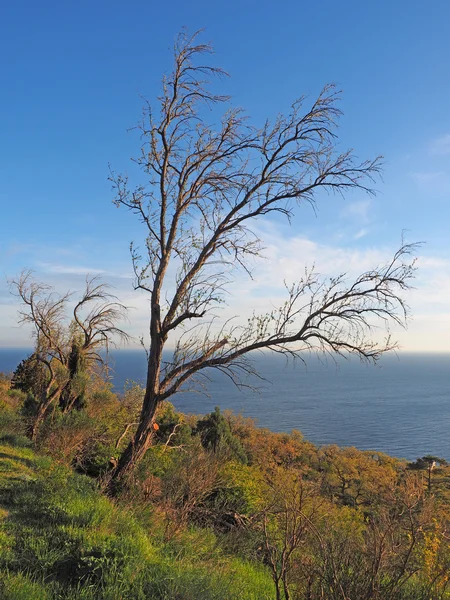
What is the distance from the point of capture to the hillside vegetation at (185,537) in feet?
14.2

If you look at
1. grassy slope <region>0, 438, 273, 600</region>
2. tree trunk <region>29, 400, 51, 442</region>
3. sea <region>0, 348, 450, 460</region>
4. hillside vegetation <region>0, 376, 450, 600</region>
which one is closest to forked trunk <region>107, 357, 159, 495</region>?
hillside vegetation <region>0, 376, 450, 600</region>

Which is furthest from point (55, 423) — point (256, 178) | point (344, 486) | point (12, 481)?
point (344, 486)

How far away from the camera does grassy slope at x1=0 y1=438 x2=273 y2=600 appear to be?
14.6 ft

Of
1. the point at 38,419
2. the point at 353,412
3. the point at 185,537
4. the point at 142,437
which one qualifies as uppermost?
the point at 142,437

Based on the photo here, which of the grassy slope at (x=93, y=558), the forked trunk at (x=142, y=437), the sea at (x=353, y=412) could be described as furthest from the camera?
the sea at (x=353, y=412)

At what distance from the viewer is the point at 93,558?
15.6ft

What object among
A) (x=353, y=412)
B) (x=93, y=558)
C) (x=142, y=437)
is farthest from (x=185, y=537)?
(x=353, y=412)

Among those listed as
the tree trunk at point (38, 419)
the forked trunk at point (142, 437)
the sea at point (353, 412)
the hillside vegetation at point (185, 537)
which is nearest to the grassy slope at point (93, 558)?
the hillside vegetation at point (185, 537)

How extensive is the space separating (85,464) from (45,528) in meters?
7.02

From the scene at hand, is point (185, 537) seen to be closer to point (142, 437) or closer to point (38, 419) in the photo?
point (142, 437)

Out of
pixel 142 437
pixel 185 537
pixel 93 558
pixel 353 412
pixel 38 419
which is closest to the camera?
pixel 93 558

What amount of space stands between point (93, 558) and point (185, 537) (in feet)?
9.33

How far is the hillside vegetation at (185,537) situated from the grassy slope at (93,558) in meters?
0.02

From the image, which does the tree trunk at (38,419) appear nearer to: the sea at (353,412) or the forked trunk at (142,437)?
the forked trunk at (142,437)
